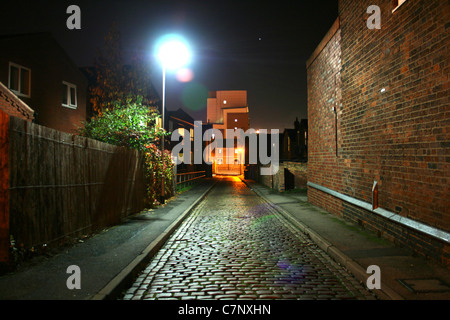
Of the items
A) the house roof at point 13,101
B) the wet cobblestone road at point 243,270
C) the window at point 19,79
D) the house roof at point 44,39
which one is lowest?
the wet cobblestone road at point 243,270

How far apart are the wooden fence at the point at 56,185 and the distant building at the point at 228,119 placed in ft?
187

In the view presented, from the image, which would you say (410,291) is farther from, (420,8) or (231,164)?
(231,164)

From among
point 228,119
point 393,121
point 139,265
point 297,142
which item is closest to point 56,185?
point 139,265

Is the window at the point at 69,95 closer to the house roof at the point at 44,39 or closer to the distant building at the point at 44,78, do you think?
the distant building at the point at 44,78

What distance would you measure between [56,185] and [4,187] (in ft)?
4.79

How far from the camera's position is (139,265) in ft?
18.1

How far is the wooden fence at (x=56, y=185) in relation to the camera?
5.16m

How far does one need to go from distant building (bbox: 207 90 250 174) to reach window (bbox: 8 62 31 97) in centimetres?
4837

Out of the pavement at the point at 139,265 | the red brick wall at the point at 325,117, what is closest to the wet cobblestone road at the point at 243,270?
the pavement at the point at 139,265

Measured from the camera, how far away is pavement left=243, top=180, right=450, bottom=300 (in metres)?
4.23

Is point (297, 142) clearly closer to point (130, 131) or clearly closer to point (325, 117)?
point (325, 117)

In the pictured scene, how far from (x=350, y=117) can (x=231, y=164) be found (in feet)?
201

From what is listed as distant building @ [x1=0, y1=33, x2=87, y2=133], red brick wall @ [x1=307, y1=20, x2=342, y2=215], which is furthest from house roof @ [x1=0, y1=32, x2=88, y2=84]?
red brick wall @ [x1=307, y1=20, x2=342, y2=215]
